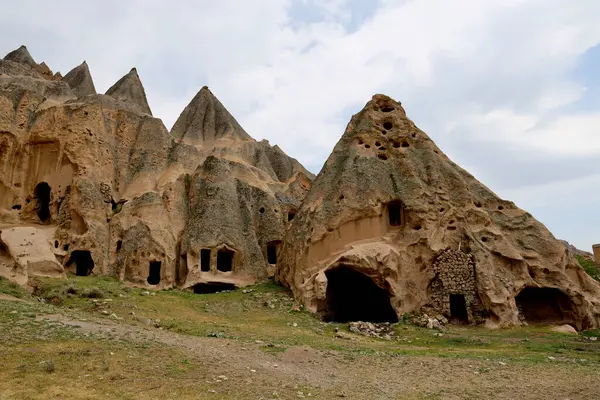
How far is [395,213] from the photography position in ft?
83.8

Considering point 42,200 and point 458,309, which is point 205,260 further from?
point 458,309

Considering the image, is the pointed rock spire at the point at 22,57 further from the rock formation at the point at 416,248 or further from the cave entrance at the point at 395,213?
the cave entrance at the point at 395,213

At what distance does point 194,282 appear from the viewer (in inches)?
1089

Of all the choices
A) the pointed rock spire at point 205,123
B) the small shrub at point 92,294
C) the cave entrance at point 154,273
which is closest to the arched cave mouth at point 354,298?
the small shrub at point 92,294

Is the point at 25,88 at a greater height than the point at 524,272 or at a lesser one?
greater

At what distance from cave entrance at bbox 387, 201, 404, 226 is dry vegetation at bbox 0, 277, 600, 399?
306 inches

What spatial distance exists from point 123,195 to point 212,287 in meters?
9.00

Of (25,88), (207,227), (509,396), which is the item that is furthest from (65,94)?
(509,396)

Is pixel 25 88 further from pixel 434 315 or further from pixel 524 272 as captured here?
pixel 524 272

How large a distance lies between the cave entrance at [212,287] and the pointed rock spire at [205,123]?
58.4 ft

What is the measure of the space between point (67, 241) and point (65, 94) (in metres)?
14.4

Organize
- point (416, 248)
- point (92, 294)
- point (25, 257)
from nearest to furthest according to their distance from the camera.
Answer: point (92, 294)
point (25, 257)
point (416, 248)

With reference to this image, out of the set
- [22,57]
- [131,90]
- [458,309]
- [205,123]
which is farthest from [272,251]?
[22,57]

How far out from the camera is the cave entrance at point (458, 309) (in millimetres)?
22058
